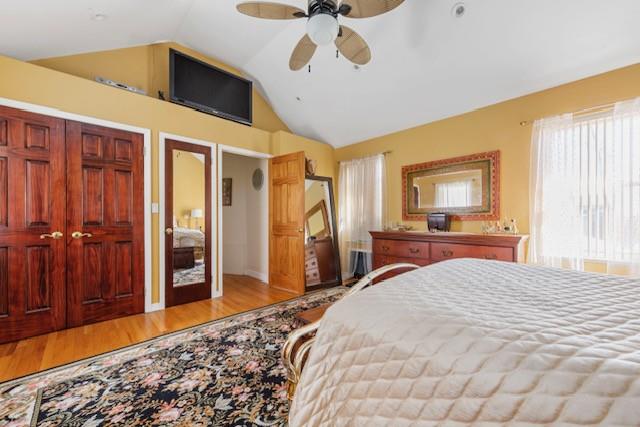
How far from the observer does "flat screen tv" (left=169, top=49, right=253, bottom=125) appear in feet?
11.0

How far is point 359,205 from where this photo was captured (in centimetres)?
436

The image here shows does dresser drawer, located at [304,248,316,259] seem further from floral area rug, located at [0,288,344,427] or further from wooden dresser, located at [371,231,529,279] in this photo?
floral area rug, located at [0,288,344,427]

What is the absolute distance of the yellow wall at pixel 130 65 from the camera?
2879 millimetres

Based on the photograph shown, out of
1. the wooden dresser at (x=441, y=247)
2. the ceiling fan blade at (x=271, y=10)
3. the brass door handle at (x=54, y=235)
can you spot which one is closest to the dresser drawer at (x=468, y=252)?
the wooden dresser at (x=441, y=247)

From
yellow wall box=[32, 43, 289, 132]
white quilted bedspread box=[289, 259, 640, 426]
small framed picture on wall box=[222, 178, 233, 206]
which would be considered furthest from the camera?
small framed picture on wall box=[222, 178, 233, 206]

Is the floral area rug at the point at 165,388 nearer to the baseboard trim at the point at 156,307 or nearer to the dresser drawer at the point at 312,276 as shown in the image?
the baseboard trim at the point at 156,307

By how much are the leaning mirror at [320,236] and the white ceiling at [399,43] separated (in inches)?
48.8

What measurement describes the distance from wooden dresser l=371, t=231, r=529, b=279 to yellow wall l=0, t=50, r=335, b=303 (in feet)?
7.13

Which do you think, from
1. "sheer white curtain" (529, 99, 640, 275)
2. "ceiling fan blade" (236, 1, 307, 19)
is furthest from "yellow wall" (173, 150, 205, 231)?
"sheer white curtain" (529, 99, 640, 275)

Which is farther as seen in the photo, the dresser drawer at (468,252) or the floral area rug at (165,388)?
the dresser drawer at (468,252)

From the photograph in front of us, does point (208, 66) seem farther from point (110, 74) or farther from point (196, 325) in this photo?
point (196, 325)

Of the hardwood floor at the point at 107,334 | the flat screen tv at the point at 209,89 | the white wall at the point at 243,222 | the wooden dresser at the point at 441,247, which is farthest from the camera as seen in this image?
the white wall at the point at 243,222

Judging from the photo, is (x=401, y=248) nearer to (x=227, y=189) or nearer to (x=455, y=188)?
(x=455, y=188)

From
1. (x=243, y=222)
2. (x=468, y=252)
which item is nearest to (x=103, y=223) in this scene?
(x=243, y=222)
